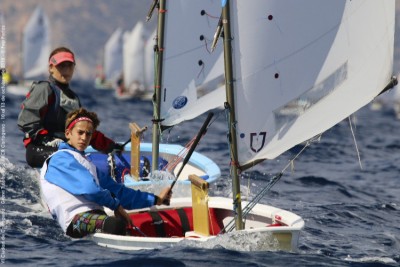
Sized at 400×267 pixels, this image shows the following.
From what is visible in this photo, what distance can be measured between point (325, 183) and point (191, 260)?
24.7ft

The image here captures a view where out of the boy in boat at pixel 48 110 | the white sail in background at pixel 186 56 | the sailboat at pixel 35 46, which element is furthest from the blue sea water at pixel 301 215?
the sailboat at pixel 35 46

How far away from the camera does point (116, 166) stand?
1165cm

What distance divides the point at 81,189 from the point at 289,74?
7.04ft

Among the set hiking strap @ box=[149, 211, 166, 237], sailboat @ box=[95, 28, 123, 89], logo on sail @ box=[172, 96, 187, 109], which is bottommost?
hiking strap @ box=[149, 211, 166, 237]

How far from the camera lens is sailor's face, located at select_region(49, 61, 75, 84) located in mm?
10188

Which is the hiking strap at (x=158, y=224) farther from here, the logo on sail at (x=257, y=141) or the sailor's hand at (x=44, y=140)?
the sailor's hand at (x=44, y=140)

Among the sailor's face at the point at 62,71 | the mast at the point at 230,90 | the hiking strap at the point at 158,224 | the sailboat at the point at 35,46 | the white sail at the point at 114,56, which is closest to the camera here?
the mast at the point at 230,90

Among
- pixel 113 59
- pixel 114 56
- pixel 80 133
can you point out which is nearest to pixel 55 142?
pixel 80 133

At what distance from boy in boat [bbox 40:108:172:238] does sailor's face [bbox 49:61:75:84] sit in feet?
8.84

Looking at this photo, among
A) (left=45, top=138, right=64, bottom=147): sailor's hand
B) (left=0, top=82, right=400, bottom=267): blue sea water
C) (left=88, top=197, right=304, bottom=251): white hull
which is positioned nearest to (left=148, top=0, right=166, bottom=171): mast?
(left=45, top=138, right=64, bottom=147): sailor's hand

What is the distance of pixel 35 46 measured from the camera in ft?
208

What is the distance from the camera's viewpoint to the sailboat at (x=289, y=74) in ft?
24.0

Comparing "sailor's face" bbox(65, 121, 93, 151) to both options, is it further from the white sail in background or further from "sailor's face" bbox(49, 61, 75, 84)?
the white sail in background

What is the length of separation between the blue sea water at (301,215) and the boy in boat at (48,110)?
75 cm
